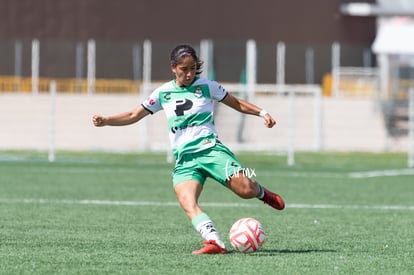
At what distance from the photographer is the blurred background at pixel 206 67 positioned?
3728 cm

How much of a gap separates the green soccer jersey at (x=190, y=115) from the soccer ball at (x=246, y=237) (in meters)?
0.81

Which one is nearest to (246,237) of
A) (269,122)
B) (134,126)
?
(269,122)

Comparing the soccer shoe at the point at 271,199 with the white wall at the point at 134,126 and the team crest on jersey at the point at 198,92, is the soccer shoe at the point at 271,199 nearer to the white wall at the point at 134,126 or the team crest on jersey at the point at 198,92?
the team crest on jersey at the point at 198,92

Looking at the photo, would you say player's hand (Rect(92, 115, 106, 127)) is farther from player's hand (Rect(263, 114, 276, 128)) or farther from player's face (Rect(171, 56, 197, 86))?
player's hand (Rect(263, 114, 276, 128))

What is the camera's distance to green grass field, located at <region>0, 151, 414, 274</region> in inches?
394

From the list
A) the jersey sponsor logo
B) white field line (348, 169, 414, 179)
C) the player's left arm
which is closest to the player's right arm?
the jersey sponsor logo

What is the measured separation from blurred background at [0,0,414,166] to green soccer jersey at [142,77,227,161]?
72.4ft

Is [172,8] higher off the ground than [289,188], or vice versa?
[172,8]

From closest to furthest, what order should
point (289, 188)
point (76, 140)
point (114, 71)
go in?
point (289, 188) < point (76, 140) < point (114, 71)

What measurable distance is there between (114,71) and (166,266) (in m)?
30.4

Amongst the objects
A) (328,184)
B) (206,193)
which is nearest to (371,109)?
(328,184)

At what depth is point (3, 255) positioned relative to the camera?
1043 centimetres

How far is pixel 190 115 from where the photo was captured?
36.6 feet

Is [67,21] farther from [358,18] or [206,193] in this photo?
[206,193]
